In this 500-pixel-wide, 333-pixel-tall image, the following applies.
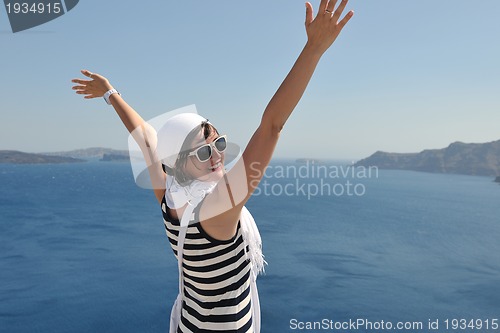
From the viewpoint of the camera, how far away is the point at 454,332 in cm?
1942

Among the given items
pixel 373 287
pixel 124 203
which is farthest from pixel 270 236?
pixel 124 203

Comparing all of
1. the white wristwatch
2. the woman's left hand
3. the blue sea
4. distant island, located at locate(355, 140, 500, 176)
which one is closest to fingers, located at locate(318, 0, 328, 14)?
the woman's left hand

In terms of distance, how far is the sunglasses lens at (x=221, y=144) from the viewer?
4.07 feet

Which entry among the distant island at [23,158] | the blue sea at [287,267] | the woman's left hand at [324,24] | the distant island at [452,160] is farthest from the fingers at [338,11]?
the distant island at [23,158]

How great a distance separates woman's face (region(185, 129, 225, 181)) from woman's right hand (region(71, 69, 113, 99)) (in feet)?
2.89

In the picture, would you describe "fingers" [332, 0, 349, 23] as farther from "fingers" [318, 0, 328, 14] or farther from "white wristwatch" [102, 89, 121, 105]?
"white wristwatch" [102, 89, 121, 105]

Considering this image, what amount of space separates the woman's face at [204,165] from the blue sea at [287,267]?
1854cm

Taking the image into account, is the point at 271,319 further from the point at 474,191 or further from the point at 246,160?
the point at 474,191

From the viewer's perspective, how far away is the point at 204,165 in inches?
48.3

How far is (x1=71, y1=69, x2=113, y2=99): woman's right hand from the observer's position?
1.87 metres

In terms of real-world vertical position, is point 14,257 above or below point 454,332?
above

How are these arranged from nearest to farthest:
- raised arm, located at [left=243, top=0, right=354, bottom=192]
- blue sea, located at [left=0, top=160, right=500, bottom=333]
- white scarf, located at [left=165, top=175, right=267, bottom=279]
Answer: raised arm, located at [left=243, top=0, right=354, bottom=192]
white scarf, located at [left=165, top=175, right=267, bottom=279]
blue sea, located at [left=0, top=160, right=500, bottom=333]

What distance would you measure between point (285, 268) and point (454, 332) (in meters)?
10.7

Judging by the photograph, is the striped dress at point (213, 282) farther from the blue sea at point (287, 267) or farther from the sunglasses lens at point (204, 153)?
the blue sea at point (287, 267)
